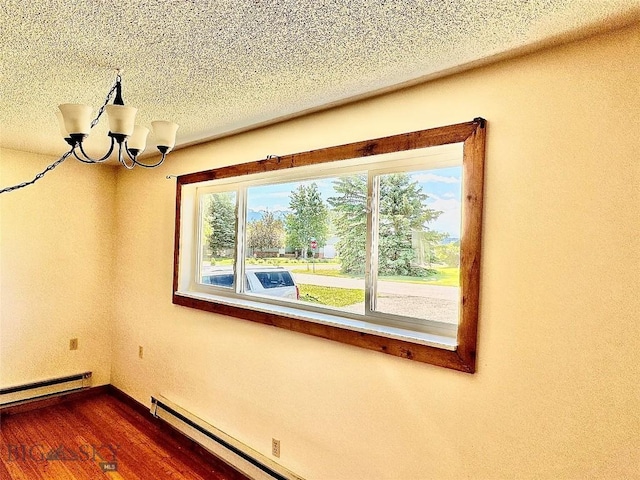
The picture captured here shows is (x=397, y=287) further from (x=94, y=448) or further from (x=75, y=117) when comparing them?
(x=94, y=448)

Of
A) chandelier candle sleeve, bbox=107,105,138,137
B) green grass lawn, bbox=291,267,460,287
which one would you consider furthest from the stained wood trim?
chandelier candle sleeve, bbox=107,105,138,137

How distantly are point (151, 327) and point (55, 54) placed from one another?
2466mm

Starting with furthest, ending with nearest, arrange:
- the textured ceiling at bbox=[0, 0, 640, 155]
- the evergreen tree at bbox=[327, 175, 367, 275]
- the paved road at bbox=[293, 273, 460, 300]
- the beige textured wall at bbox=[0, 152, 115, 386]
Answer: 1. the beige textured wall at bbox=[0, 152, 115, 386]
2. the evergreen tree at bbox=[327, 175, 367, 275]
3. the paved road at bbox=[293, 273, 460, 300]
4. the textured ceiling at bbox=[0, 0, 640, 155]

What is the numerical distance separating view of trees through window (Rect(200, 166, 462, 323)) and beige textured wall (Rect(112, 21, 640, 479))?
0.26 m

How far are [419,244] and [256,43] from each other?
116 centimetres

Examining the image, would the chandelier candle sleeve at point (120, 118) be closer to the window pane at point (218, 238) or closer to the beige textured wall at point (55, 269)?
the window pane at point (218, 238)

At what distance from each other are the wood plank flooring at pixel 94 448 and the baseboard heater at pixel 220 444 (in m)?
0.08

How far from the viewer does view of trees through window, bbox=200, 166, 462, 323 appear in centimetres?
201

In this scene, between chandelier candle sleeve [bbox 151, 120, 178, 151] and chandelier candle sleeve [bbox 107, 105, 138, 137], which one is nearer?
chandelier candle sleeve [bbox 107, 105, 138, 137]

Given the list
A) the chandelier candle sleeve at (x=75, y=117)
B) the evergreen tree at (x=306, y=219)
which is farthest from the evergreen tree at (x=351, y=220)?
the chandelier candle sleeve at (x=75, y=117)

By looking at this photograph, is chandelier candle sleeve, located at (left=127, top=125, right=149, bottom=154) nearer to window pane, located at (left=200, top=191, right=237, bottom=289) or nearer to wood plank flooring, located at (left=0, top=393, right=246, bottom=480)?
window pane, located at (left=200, top=191, right=237, bottom=289)

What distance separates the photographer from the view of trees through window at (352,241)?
79.3 inches

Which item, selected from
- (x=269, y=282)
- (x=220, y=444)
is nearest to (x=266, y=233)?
(x=269, y=282)

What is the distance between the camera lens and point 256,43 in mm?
1548
